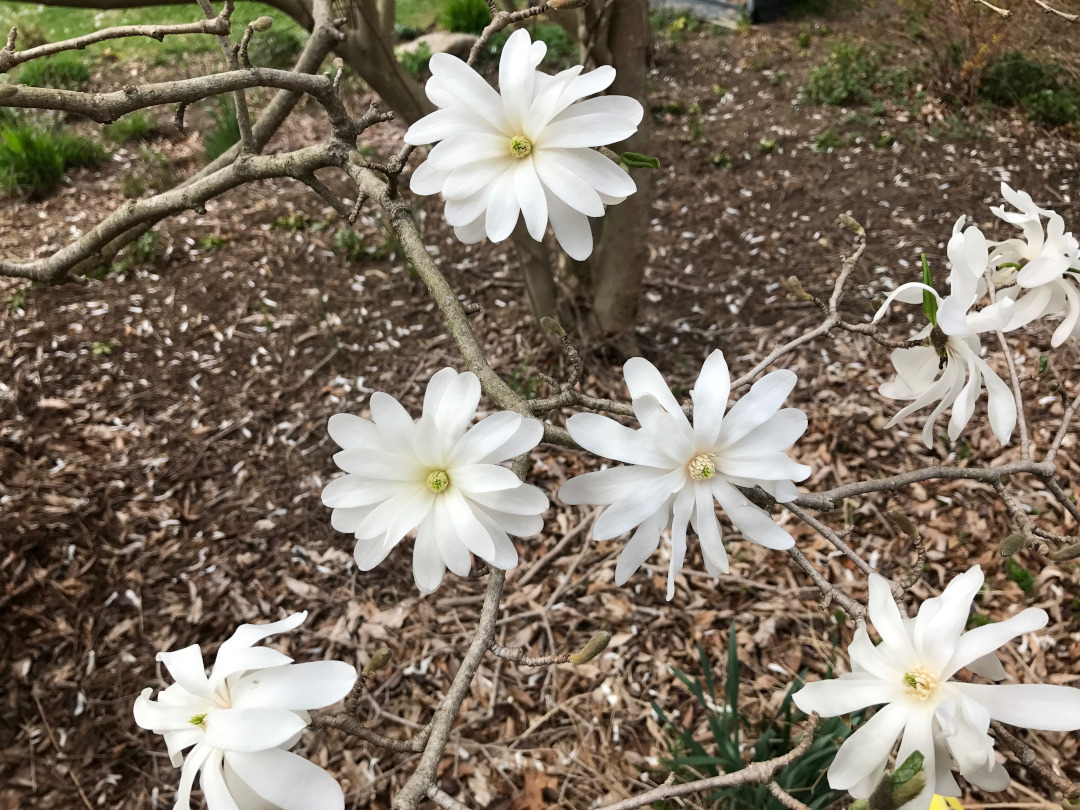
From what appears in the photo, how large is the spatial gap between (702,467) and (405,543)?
1927 millimetres

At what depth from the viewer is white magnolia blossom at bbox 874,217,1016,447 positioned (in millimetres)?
758

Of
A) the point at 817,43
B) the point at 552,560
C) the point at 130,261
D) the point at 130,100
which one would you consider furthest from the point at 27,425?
the point at 817,43

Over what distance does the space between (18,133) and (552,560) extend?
463 centimetres

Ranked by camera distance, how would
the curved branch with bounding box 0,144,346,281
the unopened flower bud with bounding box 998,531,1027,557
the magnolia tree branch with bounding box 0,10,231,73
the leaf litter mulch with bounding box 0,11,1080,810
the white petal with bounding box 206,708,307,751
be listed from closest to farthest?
the white petal with bounding box 206,708,307,751
the unopened flower bud with bounding box 998,531,1027,557
the magnolia tree branch with bounding box 0,10,231,73
the curved branch with bounding box 0,144,346,281
the leaf litter mulch with bounding box 0,11,1080,810

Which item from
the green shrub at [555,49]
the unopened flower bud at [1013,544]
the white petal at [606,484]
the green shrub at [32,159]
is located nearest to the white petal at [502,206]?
the white petal at [606,484]

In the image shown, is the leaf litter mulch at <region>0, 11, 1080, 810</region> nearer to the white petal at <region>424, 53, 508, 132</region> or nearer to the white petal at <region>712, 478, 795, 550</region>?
the white petal at <region>712, 478, 795, 550</region>

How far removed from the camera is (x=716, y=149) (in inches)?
181

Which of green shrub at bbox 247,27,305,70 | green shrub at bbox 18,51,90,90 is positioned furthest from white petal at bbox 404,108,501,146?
green shrub at bbox 18,51,90,90

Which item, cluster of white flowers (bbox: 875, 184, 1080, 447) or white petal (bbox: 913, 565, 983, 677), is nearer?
white petal (bbox: 913, 565, 983, 677)

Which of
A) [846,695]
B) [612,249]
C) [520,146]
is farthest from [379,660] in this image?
[612,249]

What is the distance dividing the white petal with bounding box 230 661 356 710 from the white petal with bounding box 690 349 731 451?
1.31 ft

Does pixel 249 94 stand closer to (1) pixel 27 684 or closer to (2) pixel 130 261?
(2) pixel 130 261

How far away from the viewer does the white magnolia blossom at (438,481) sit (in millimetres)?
673

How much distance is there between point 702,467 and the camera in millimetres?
707
